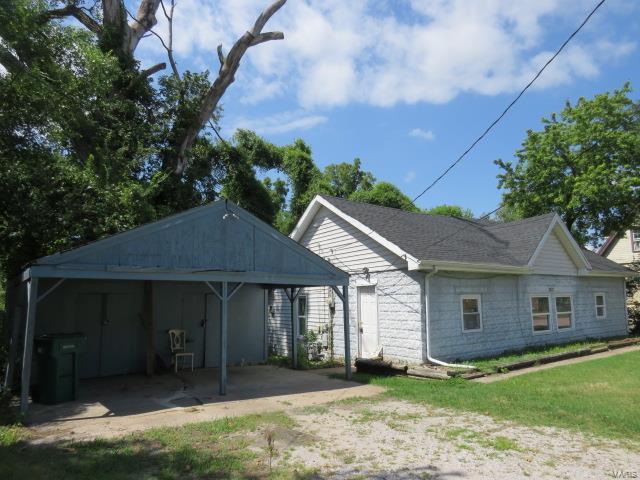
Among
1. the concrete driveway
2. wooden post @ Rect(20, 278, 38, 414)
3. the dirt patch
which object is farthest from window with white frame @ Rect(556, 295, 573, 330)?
wooden post @ Rect(20, 278, 38, 414)

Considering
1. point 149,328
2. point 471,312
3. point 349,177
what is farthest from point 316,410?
point 349,177

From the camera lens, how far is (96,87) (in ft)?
43.2

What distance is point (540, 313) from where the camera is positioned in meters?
15.8

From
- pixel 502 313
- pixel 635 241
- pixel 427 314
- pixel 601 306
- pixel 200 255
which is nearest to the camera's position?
pixel 200 255

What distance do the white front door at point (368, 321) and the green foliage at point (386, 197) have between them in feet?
61.3

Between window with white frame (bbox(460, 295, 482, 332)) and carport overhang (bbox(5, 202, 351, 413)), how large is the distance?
3.95m

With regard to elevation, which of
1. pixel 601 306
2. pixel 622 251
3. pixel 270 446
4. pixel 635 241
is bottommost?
pixel 270 446

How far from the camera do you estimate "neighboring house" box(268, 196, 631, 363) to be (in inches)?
500

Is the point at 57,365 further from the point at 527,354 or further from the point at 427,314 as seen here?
the point at 527,354

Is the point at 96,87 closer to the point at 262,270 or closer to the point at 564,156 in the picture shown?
the point at 262,270

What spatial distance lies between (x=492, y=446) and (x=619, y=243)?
33.3 m

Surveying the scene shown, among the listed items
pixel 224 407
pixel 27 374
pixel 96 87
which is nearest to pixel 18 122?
pixel 96 87

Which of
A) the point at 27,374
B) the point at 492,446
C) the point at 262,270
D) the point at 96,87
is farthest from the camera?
the point at 96,87

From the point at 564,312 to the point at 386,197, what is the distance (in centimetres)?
1735
